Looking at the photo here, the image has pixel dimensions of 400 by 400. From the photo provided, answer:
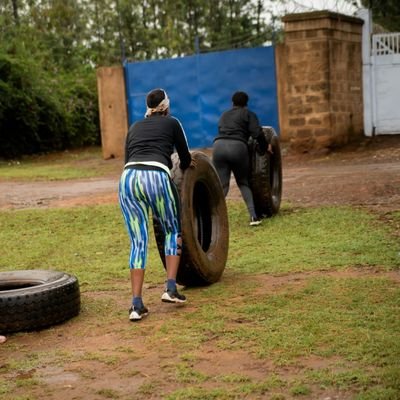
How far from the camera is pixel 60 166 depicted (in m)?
22.9

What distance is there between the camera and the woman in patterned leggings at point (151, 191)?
622 cm

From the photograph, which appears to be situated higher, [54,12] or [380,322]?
[54,12]

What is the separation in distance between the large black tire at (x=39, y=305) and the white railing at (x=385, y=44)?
14.1 meters

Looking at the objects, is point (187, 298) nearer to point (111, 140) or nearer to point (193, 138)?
point (193, 138)

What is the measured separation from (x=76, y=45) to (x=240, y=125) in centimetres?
3176

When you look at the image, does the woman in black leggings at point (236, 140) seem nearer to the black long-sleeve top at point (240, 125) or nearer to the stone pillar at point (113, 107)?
the black long-sleeve top at point (240, 125)

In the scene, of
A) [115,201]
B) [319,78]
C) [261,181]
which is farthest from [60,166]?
[261,181]

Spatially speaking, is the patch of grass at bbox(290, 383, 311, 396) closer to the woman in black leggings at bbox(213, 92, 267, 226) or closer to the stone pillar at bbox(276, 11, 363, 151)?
the woman in black leggings at bbox(213, 92, 267, 226)

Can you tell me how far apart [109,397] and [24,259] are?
5.00 m

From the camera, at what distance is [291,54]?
17.5m

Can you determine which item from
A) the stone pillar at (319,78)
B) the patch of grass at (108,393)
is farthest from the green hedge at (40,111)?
the patch of grass at (108,393)

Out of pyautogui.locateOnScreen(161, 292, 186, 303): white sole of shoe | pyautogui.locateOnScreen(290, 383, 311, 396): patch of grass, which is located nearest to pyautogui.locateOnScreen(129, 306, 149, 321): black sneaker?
pyautogui.locateOnScreen(161, 292, 186, 303): white sole of shoe

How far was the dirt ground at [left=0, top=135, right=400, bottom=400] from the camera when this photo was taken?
4.59m

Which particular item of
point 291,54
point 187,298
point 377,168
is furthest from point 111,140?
point 187,298
